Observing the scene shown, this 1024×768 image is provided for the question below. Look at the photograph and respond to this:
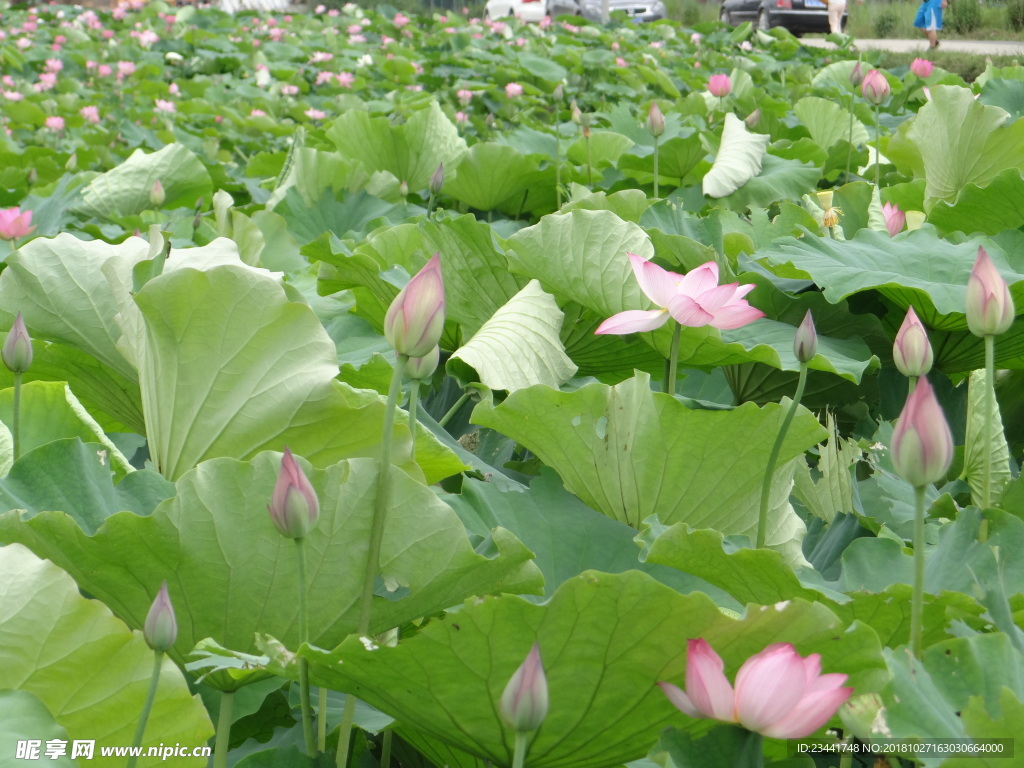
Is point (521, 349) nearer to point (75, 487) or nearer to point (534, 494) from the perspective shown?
point (534, 494)

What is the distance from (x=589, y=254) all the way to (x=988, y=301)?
0.37 metres

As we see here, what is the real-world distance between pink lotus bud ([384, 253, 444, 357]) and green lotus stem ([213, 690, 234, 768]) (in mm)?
237

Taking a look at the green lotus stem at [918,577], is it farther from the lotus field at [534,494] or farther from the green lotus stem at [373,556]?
the green lotus stem at [373,556]

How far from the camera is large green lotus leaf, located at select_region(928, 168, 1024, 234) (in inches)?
42.7

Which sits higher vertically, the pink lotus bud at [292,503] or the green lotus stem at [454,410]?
the pink lotus bud at [292,503]

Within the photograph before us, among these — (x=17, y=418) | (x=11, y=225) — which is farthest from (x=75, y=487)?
(x=11, y=225)

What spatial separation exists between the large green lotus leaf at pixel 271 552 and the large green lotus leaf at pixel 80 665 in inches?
1.8

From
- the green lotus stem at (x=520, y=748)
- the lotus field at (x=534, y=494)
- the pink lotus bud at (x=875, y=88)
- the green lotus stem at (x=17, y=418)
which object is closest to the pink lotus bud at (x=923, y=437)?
the lotus field at (x=534, y=494)

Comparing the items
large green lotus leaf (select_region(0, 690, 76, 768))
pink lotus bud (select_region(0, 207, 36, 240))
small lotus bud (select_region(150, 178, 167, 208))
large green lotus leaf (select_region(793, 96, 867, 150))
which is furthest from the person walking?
large green lotus leaf (select_region(0, 690, 76, 768))

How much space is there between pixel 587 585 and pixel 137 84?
189 inches

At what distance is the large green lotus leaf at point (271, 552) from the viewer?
587 mm

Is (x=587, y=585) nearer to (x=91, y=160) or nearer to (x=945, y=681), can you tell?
(x=945, y=681)

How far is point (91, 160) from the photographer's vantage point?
271 centimetres

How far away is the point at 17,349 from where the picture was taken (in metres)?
0.78
